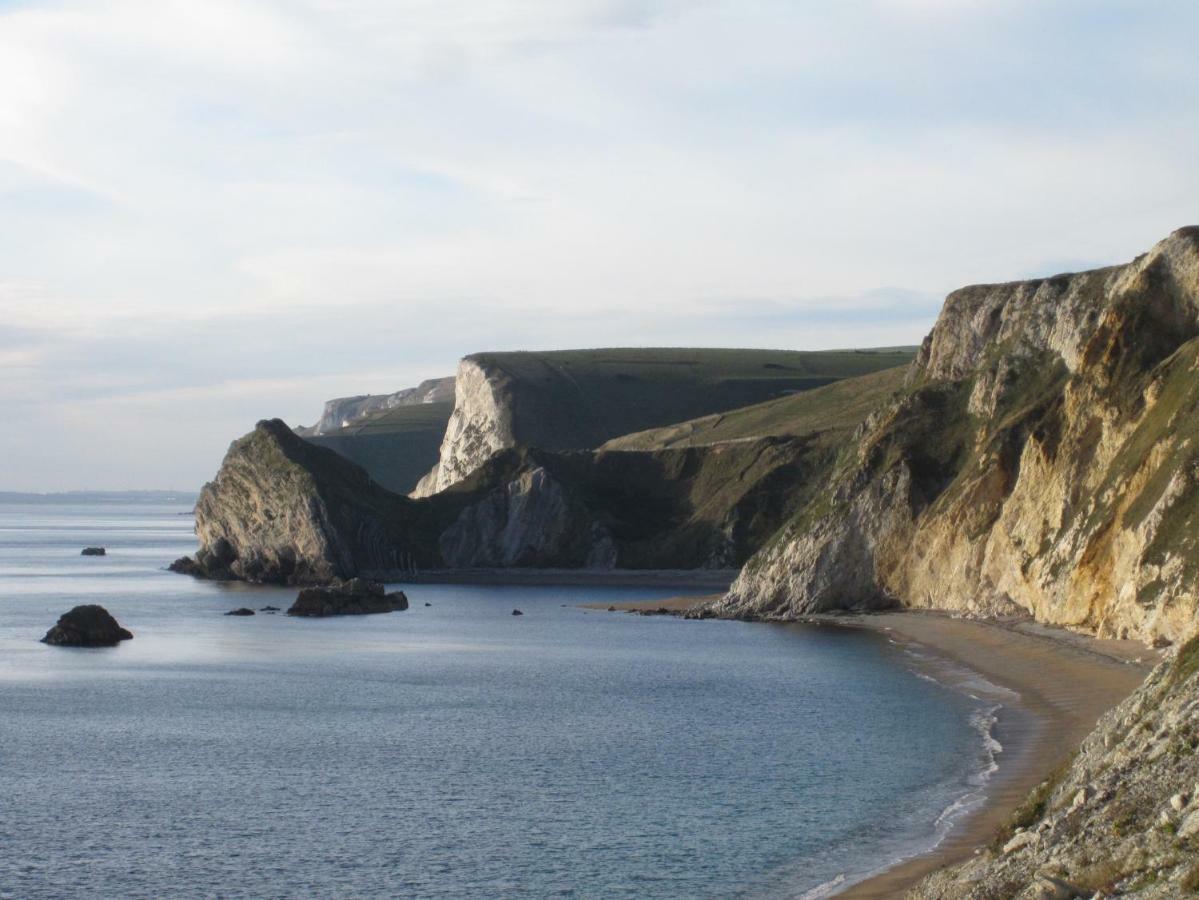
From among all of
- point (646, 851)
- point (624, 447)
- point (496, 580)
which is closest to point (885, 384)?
point (624, 447)

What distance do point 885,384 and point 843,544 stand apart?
71143 millimetres

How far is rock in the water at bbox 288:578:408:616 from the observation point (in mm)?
106125

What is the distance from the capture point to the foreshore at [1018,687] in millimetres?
30828

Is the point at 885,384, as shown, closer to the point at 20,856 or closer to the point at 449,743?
the point at 449,743

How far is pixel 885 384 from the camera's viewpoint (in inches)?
6309

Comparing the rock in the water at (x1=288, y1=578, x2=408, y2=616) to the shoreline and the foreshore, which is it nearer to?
the shoreline

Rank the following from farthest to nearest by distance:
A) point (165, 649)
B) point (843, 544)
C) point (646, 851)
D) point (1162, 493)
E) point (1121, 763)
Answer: point (843, 544) → point (165, 649) → point (1162, 493) → point (646, 851) → point (1121, 763)

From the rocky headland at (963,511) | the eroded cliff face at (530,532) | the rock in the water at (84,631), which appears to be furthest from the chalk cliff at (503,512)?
the rock in the water at (84,631)

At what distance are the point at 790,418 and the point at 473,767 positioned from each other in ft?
416

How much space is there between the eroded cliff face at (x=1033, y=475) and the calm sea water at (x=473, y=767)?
345 inches

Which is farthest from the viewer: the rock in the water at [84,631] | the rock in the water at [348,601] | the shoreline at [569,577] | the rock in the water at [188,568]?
the rock in the water at [188,568]

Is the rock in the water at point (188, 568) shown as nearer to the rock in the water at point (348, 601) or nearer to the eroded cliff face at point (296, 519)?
the eroded cliff face at point (296, 519)

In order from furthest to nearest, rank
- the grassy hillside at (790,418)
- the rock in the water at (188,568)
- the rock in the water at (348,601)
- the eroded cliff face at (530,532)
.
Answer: the grassy hillside at (790,418)
the rock in the water at (188,568)
the eroded cliff face at (530,532)
the rock in the water at (348,601)

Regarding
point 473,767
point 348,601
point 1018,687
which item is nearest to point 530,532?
point 348,601
